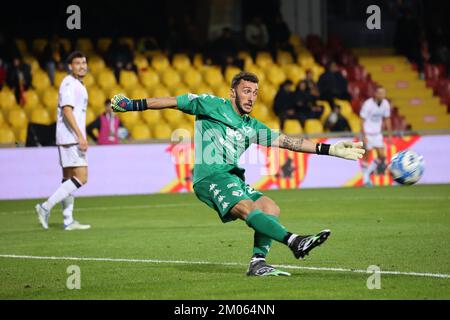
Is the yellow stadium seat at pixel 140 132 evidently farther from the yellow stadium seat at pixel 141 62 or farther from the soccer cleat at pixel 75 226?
the soccer cleat at pixel 75 226

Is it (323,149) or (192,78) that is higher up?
(192,78)

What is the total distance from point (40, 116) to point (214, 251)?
13027 millimetres

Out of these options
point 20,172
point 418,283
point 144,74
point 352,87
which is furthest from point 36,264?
point 352,87

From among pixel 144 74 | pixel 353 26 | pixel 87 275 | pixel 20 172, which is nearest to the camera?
pixel 87 275

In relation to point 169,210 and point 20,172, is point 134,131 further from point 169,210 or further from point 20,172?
point 169,210

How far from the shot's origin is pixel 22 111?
75.6 ft

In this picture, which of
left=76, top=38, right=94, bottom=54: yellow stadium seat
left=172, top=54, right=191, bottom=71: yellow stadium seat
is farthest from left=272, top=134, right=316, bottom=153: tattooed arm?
left=76, top=38, right=94, bottom=54: yellow stadium seat

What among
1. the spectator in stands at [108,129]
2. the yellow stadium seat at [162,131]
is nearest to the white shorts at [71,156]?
the spectator in stands at [108,129]

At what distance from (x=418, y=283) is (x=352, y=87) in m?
19.2

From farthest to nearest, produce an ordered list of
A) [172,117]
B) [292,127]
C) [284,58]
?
[284,58] < [172,117] < [292,127]

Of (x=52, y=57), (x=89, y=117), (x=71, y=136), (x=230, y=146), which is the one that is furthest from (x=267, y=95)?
(x=230, y=146)

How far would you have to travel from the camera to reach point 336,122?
23.4 m

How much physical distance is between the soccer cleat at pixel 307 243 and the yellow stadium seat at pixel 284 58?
19.1m

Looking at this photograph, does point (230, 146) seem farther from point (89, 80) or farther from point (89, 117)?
point (89, 80)
